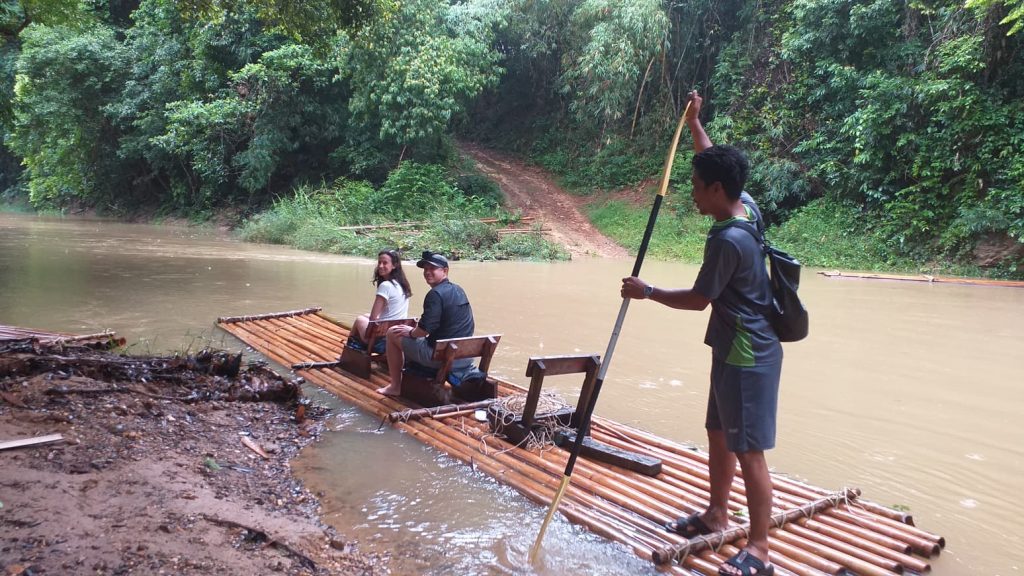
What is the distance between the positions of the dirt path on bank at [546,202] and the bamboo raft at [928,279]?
5430mm

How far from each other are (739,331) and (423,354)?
8.16ft

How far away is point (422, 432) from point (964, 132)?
14.5m

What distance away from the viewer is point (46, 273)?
10688 millimetres

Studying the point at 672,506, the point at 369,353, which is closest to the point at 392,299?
the point at 369,353

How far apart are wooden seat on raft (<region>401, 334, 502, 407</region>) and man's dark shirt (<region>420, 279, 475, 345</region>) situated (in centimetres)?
16

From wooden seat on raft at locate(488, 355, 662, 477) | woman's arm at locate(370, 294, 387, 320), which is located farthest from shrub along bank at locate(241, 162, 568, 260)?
wooden seat on raft at locate(488, 355, 662, 477)

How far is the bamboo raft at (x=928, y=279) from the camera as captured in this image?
39.7ft

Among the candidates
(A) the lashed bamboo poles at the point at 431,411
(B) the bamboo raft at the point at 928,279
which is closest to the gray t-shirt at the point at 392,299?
(A) the lashed bamboo poles at the point at 431,411

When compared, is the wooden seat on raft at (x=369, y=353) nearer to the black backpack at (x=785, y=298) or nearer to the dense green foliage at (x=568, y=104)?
the black backpack at (x=785, y=298)

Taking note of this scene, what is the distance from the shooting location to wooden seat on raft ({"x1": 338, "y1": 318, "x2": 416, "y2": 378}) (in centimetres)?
514

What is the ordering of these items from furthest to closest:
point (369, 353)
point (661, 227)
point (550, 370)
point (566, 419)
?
1. point (661, 227)
2. point (369, 353)
3. point (566, 419)
4. point (550, 370)

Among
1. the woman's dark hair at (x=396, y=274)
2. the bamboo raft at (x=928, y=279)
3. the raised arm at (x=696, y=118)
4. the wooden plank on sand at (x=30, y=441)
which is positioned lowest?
the wooden plank on sand at (x=30, y=441)

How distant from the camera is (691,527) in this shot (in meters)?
2.94

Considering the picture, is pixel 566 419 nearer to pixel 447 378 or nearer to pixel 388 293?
pixel 447 378
